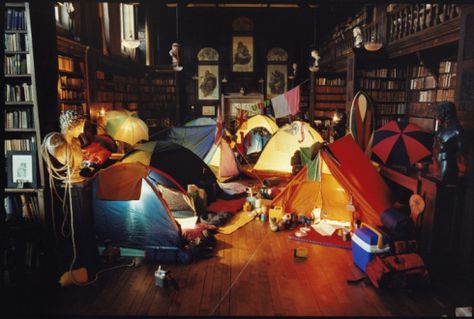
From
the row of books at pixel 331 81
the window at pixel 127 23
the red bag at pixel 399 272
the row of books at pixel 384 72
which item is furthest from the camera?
the row of books at pixel 331 81

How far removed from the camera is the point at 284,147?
7.90 metres

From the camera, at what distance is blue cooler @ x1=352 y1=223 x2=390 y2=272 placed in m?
3.61

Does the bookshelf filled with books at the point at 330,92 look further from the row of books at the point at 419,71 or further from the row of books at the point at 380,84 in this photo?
the row of books at the point at 419,71

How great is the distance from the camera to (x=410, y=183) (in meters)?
4.29

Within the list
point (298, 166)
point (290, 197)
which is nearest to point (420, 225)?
point (290, 197)

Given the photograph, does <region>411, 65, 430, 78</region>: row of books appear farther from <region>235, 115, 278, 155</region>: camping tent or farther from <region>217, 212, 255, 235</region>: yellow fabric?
<region>217, 212, 255, 235</region>: yellow fabric

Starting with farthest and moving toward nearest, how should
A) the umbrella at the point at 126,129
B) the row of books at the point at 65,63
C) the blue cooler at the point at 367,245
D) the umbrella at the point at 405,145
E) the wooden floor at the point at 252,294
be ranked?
1. the row of books at the point at 65,63
2. the umbrella at the point at 126,129
3. the umbrella at the point at 405,145
4. the blue cooler at the point at 367,245
5. the wooden floor at the point at 252,294

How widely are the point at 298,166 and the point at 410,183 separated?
2.67 m

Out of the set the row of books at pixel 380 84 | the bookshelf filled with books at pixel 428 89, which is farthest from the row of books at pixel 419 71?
the row of books at pixel 380 84

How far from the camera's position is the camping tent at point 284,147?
25.2ft

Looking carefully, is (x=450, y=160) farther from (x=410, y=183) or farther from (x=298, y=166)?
(x=298, y=166)

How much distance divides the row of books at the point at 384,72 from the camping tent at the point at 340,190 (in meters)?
5.01

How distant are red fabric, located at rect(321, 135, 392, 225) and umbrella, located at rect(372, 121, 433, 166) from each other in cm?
35

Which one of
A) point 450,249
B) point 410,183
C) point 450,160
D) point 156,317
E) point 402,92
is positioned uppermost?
point 402,92
